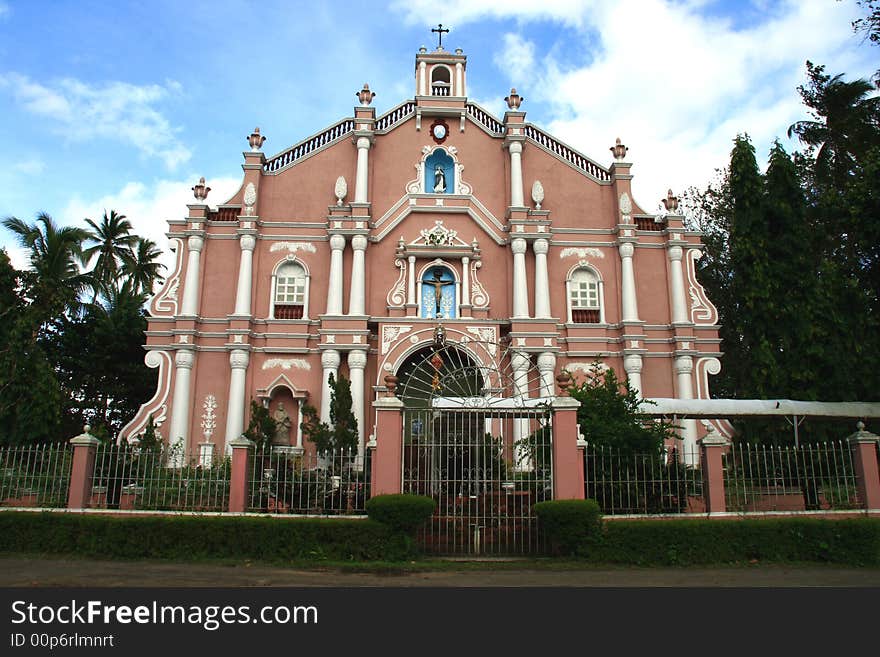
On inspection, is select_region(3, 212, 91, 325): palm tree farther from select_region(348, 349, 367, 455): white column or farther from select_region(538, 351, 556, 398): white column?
select_region(538, 351, 556, 398): white column

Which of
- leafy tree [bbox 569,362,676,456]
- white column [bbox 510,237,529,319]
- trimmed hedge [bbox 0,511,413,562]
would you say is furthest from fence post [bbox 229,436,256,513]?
white column [bbox 510,237,529,319]

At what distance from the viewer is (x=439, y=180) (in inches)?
919

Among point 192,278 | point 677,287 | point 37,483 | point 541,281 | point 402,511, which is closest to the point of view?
point 402,511

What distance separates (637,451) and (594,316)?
10.0 meters

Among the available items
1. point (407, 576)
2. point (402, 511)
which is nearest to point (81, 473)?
point (402, 511)

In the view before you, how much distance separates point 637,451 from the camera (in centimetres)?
1280

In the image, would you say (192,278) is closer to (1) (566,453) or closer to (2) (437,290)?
(2) (437,290)

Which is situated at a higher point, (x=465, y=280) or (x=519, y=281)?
(x=465, y=280)

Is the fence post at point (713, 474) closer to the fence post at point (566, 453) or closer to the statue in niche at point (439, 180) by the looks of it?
the fence post at point (566, 453)

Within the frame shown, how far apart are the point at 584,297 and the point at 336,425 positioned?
9.45 metres

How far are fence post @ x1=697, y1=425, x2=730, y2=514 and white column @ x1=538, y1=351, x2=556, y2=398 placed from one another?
8.19 metres

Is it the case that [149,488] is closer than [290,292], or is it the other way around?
[149,488]

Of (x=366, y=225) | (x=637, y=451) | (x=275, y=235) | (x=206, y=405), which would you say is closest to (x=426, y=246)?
(x=366, y=225)

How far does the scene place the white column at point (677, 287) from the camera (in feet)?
72.4
